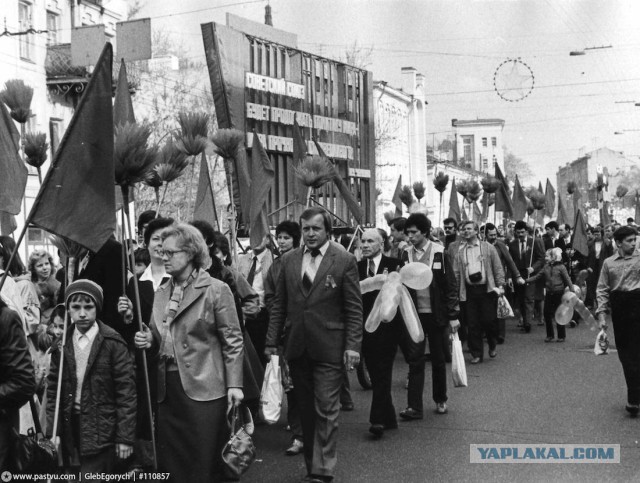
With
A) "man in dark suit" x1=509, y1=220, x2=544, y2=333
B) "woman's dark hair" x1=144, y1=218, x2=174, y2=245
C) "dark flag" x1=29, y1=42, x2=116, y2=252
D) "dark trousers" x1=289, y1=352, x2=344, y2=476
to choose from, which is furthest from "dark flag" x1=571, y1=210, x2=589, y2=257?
"dark flag" x1=29, y1=42, x2=116, y2=252

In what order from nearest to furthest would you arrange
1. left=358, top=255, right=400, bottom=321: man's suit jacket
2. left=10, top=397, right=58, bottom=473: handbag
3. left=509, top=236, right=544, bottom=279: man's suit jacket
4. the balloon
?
left=10, top=397, right=58, bottom=473: handbag
the balloon
left=358, top=255, right=400, bottom=321: man's suit jacket
left=509, top=236, right=544, bottom=279: man's suit jacket

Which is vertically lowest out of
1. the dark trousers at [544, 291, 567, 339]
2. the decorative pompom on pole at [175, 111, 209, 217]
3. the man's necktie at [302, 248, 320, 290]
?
the dark trousers at [544, 291, 567, 339]

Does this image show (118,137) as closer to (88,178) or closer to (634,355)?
(88,178)

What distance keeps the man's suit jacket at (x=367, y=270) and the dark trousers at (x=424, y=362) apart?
0.53 metres

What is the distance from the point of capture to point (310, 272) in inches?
275

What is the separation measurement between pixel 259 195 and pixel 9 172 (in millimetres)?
4360

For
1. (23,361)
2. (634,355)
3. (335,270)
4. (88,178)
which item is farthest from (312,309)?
(634,355)

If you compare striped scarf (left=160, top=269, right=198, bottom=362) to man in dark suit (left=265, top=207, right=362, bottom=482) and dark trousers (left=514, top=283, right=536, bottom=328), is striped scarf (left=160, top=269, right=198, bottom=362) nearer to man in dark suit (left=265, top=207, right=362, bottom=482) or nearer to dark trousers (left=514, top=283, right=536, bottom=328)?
man in dark suit (left=265, top=207, right=362, bottom=482)

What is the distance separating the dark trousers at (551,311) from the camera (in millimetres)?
15234

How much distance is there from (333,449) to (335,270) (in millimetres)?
1234

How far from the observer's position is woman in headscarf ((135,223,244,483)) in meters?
5.35

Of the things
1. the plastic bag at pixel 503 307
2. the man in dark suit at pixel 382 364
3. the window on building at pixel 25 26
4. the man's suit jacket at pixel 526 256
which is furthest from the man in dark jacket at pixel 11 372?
the window on building at pixel 25 26

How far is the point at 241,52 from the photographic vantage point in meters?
16.8

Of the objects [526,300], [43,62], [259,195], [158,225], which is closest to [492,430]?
[158,225]
